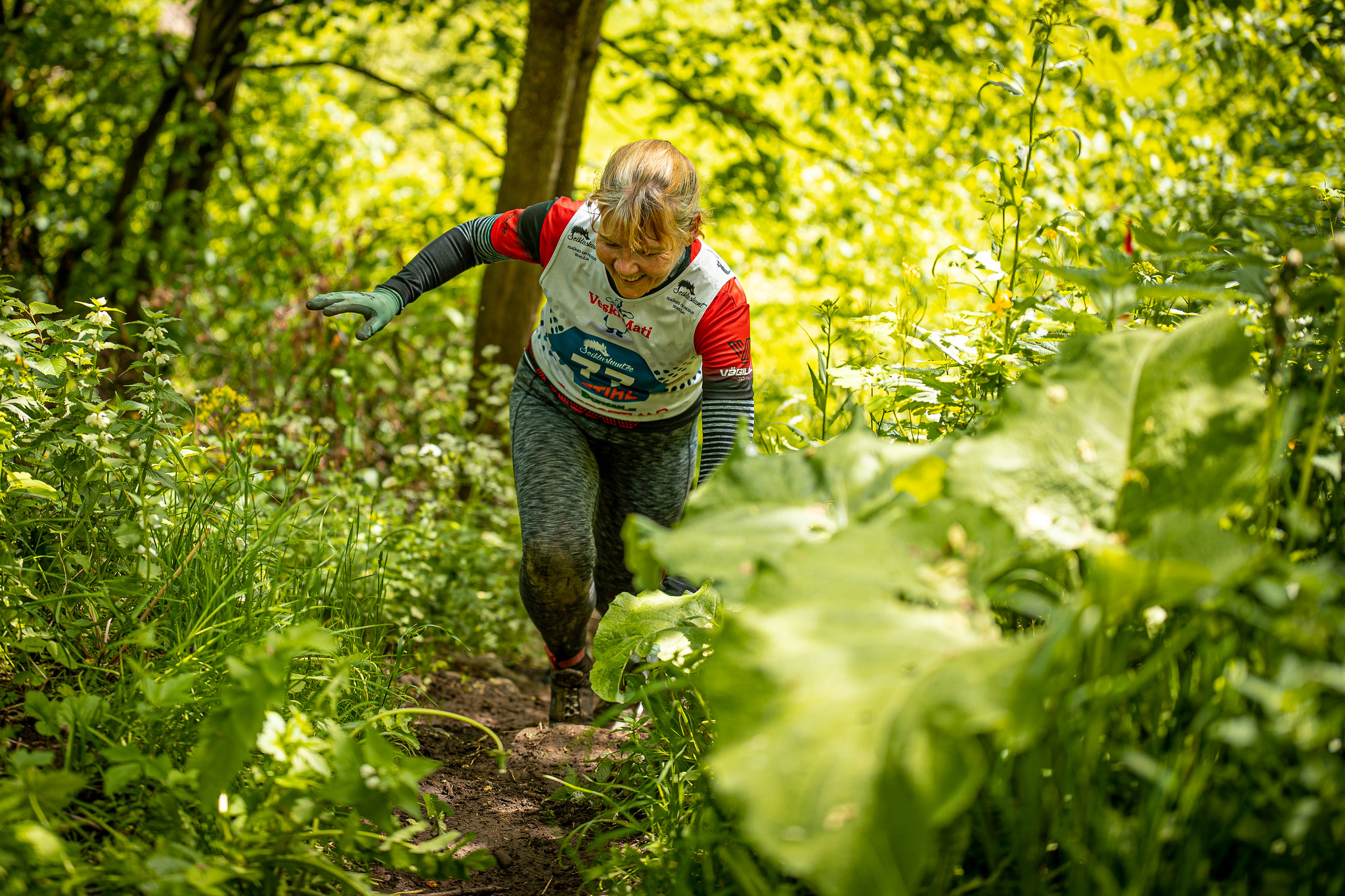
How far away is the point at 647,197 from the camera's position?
2.21 metres

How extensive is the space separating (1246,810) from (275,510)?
8.14 ft

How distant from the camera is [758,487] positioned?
1.27 m

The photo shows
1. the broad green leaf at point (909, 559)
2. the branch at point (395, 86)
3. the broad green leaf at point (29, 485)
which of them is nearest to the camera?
the broad green leaf at point (909, 559)

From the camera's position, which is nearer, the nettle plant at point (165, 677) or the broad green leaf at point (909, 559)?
the broad green leaf at point (909, 559)

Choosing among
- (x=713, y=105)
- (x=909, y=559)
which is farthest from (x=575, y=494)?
(x=713, y=105)

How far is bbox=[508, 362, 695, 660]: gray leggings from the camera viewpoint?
2518 mm

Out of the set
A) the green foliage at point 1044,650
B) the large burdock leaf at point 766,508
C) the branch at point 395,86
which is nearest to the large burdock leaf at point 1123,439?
the green foliage at point 1044,650

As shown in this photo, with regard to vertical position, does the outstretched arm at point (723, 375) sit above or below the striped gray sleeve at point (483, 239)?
below

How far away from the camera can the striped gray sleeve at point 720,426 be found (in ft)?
7.80

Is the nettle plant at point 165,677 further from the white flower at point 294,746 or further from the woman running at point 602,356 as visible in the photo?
the woman running at point 602,356

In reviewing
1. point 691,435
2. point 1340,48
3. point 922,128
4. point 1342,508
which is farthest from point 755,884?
point 922,128

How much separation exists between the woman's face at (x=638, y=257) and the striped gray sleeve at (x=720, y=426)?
38cm

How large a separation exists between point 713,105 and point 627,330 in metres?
3.31

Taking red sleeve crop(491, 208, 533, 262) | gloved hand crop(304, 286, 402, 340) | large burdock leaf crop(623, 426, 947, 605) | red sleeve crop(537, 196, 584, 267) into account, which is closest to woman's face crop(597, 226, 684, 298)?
red sleeve crop(537, 196, 584, 267)
